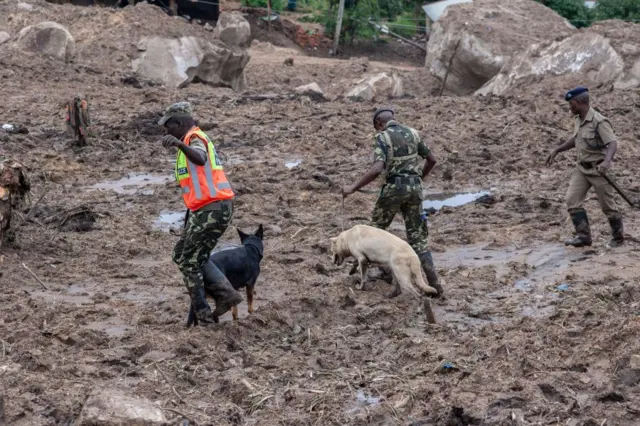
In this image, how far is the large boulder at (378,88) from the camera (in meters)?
23.9

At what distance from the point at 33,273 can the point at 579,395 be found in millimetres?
5373

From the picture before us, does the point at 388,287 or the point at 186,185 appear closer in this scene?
the point at 186,185

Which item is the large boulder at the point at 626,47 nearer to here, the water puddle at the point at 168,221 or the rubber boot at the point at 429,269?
the water puddle at the point at 168,221

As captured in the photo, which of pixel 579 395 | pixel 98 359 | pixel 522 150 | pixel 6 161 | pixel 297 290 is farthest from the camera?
pixel 522 150

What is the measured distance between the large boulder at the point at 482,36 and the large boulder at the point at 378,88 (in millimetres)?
2161

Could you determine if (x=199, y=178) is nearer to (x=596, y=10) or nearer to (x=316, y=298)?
(x=316, y=298)

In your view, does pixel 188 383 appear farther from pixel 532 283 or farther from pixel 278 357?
pixel 532 283

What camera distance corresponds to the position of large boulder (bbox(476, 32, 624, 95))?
71.4 feet

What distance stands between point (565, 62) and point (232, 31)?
9665mm

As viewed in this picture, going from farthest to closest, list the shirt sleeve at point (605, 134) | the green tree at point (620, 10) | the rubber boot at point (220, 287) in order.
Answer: the green tree at point (620, 10) < the shirt sleeve at point (605, 134) < the rubber boot at point (220, 287)

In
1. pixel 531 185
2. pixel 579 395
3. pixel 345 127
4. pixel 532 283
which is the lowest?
pixel 345 127

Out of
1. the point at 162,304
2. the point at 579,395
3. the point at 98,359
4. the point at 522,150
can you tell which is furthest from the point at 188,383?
the point at 522,150

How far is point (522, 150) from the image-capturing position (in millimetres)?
15766

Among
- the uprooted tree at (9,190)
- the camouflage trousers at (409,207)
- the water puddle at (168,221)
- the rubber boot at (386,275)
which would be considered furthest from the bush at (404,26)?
the camouflage trousers at (409,207)
